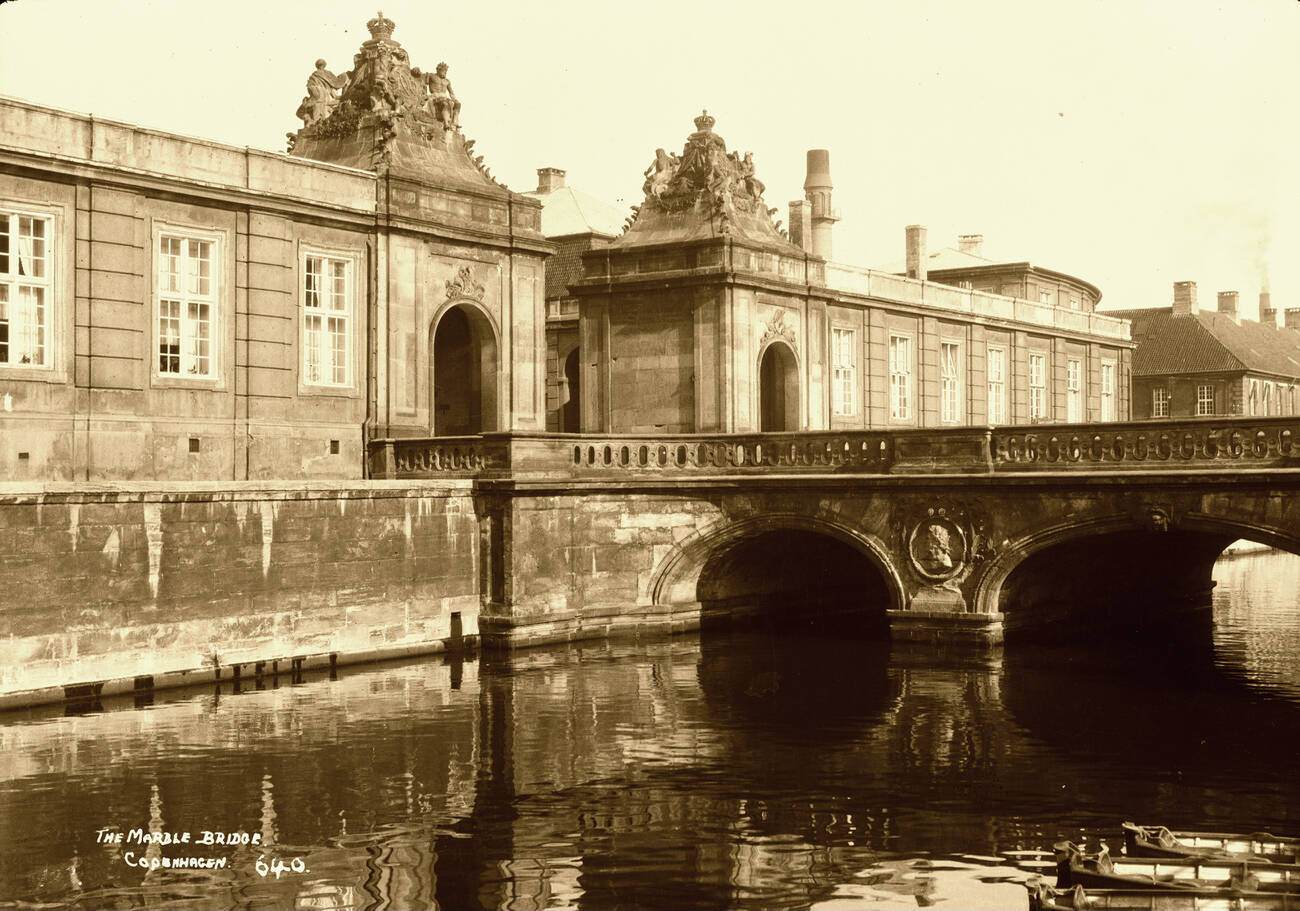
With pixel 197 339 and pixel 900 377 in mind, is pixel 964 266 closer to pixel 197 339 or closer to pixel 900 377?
pixel 900 377

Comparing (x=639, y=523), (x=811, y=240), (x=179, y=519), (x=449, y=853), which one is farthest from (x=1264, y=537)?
(x=811, y=240)

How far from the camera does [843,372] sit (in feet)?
140

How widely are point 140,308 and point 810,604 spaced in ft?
52.2

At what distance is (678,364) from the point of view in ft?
121

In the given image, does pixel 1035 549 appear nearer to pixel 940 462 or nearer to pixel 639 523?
pixel 940 462

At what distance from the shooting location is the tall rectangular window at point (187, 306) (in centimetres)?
2767

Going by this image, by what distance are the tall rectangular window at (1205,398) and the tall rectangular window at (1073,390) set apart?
2151cm

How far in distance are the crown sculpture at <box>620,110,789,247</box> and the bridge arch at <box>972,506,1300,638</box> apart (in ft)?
37.9

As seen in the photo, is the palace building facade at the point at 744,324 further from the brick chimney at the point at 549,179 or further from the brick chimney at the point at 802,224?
the brick chimney at the point at 549,179

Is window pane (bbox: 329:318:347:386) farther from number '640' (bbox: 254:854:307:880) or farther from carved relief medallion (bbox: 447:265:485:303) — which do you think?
number '640' (bbox: 254:854:307:880)

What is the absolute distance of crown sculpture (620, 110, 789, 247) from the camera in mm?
36906

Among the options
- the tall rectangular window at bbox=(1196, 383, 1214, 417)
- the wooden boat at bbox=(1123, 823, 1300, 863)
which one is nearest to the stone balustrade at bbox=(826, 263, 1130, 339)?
the tall rectangular window at bbox=(1196, 383, 1214, 417)

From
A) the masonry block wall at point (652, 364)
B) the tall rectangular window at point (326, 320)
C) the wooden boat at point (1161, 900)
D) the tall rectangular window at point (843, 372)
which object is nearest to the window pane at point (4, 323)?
the tall rectangular window at point (326, 320)

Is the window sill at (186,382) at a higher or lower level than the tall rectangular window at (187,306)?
lower
